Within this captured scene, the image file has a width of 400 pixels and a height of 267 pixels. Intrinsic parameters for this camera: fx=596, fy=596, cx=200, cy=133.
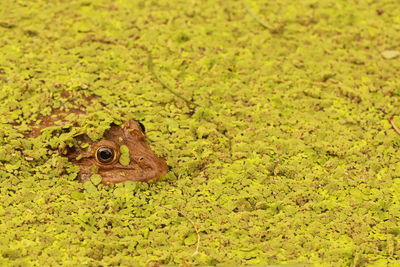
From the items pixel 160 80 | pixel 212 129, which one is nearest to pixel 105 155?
pixel 212 129

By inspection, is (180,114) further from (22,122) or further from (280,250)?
(280,250)

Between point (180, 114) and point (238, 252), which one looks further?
point (180, 114)

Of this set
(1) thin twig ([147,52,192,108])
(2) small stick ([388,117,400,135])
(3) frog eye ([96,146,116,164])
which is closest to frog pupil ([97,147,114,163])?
(3) frog eye ([96,146,116,164])

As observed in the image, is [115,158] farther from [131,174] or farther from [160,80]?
[160,80]

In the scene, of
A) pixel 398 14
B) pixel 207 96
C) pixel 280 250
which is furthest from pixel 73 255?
pixel 398 14

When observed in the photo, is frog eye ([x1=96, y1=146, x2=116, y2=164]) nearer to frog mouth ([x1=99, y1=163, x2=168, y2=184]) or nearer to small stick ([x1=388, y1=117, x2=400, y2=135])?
frog mouth ([x1=99, y1=163, x2=168, y2=184])

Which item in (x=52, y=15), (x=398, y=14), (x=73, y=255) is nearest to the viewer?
(x=73, y=255)
